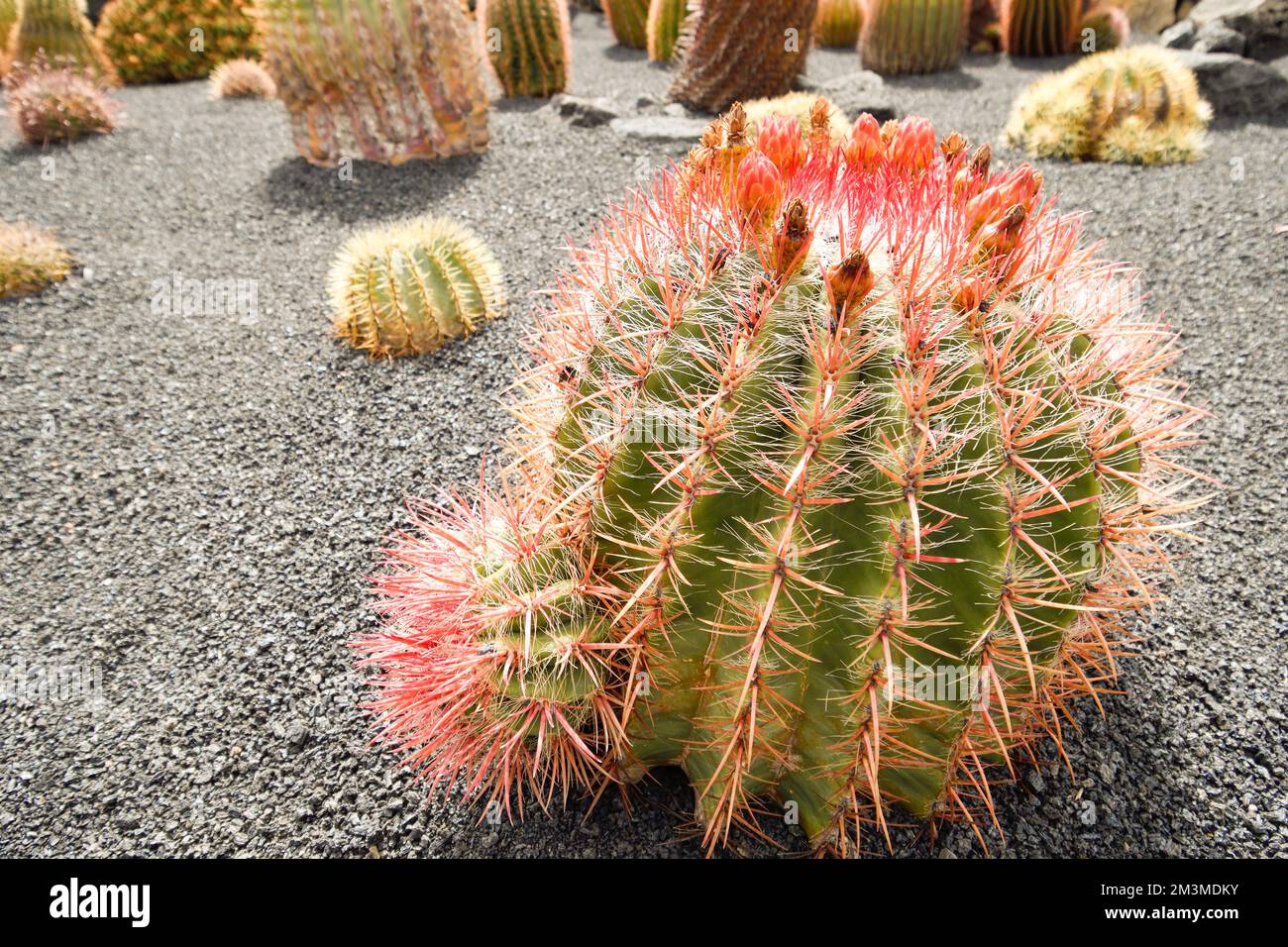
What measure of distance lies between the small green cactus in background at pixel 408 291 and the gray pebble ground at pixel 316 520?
5.8 inches

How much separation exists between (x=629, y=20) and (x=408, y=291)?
953 centimetres

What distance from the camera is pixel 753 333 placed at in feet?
5.31

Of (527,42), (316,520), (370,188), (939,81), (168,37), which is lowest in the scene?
(316,520)

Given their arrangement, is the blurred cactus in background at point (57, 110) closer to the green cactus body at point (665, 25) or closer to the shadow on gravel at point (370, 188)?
the shadow on gravel at point (370, 188)

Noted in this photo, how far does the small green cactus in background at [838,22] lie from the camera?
11.5 m

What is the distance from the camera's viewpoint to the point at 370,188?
6.26 meters

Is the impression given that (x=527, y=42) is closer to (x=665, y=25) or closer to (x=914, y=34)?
(x=665, y=25)

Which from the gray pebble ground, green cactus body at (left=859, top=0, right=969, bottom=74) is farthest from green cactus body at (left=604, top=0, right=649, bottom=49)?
the gray pebble ground

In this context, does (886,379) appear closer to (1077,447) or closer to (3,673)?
(1077,447)

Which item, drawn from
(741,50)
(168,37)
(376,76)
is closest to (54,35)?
(168,37)

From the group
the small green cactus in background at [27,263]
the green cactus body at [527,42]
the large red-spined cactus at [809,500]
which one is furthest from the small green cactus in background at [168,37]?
the large red-spined cactus at [809,500]

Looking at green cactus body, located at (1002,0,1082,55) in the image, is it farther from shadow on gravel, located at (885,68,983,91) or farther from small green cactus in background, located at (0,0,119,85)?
small green cactus in background, located at (0,0,119,85)

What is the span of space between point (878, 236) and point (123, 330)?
4.96 metres
